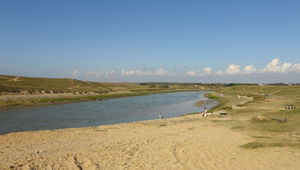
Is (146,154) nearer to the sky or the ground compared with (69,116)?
nearer to the sky

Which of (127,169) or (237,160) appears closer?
(127,169)

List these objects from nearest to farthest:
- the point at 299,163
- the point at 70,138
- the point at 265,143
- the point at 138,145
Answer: the point at 299,163 < the point at 265,143 < the point at 138,145 < the point at 70,138

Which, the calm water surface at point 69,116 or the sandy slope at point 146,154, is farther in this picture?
the calm water surface at point 69,116

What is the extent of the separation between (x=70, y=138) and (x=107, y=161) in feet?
27.4

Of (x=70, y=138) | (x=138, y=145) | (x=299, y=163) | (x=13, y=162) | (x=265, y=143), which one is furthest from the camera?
(x=70, y=138)

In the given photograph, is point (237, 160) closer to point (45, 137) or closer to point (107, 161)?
point (107, 161)

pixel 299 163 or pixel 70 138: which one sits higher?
pixel 299 163

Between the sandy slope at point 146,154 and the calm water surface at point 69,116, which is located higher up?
the sandy slope at point 146,154

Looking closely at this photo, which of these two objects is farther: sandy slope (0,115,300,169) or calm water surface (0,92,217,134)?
calm water surface (0,92,217,134)

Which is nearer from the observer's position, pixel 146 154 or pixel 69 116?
pixel 146 154

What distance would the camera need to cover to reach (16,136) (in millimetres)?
19469

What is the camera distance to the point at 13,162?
11.2 meters

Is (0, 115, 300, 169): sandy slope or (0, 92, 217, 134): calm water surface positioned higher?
(0, 115, 300, 169): sandy slope

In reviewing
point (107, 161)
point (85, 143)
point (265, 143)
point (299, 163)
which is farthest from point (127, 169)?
point (265, 143)
